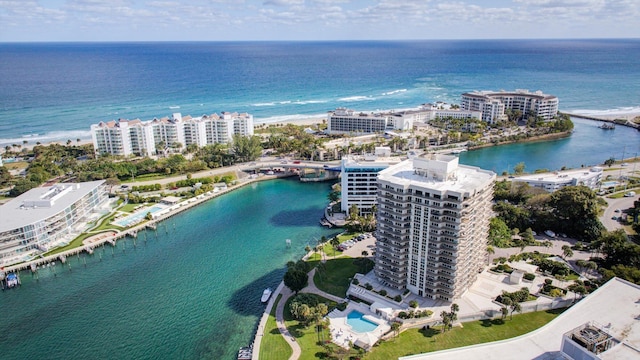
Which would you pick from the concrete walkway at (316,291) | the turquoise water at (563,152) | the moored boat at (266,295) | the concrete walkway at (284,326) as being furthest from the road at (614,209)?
the moored boat at (266,295)

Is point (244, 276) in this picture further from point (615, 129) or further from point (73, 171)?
point (615, 129)

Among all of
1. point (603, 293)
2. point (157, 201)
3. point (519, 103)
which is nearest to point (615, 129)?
point (519, 103)

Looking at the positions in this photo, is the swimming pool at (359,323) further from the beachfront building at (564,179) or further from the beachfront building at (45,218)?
the beachfront building at (564,179)

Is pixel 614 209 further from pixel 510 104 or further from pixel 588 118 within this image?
pixel 588 118

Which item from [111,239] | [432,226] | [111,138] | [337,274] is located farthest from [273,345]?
[111,138]

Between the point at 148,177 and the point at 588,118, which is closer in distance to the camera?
the point at 148,177

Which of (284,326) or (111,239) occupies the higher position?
(111,239)
